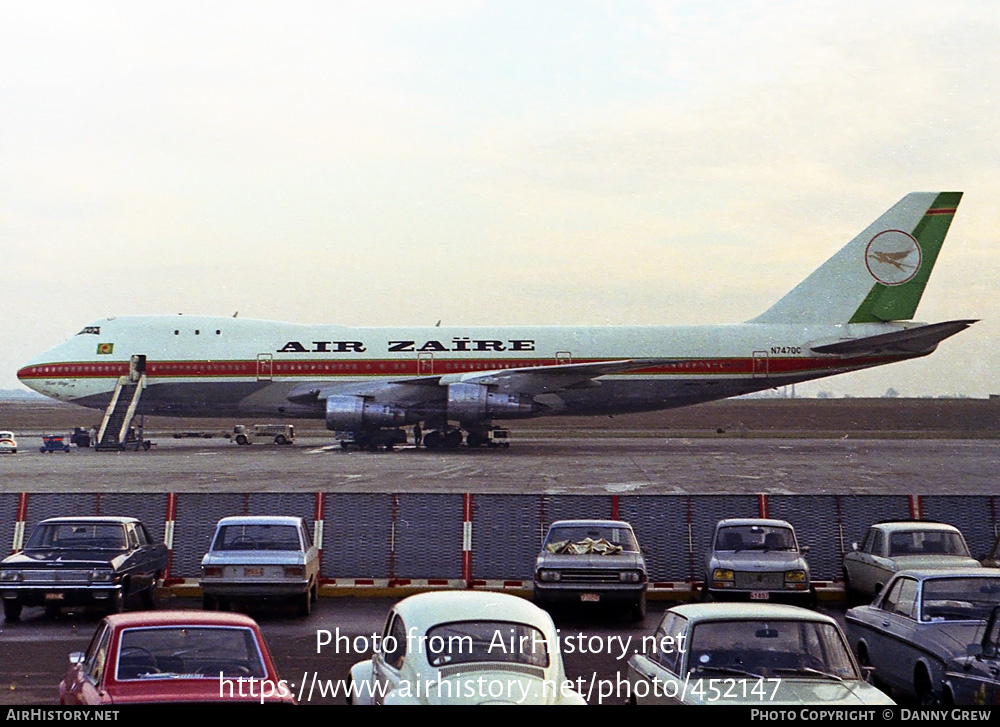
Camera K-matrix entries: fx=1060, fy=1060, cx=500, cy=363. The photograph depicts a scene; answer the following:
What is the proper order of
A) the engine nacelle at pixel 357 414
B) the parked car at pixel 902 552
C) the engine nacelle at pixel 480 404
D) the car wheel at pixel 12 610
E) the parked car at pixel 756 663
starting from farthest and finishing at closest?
the engine nacelle at pixel 480 404 < the engine nacelle at pixel 357 414 < the parked car at pixel 902 552 < the car wheel at pixel 12 610 < the parked car at pixel 756 663

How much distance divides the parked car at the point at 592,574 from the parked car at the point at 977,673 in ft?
16.6

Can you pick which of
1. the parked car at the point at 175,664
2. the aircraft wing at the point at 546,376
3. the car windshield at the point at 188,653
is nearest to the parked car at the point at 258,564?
the parked car at the point at 175,664

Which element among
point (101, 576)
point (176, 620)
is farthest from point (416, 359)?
point (176, 620)

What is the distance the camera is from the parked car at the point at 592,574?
1355 cm

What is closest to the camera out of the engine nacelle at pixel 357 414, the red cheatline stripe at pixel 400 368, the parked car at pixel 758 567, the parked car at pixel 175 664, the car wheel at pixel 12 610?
the parked car at pixel 175 664

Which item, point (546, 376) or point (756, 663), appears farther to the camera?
point (546, 376)

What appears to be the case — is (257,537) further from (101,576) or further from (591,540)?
(591,540)

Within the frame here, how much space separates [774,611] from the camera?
826 centimetres

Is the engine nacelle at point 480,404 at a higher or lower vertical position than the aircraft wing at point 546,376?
lower

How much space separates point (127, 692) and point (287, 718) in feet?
3.73

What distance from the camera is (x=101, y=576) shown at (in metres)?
13.4

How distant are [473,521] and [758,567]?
197 inches

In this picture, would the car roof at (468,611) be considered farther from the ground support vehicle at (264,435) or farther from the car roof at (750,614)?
the ground support vehicle at (264,435)

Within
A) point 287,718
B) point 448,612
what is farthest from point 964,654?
point 287,718
